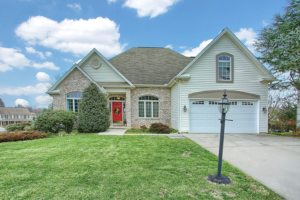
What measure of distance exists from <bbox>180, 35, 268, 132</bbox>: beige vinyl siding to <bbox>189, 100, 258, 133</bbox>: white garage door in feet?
1.51

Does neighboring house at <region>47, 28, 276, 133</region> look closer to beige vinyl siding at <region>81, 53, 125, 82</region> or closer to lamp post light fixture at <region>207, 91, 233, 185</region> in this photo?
beige vinyl siding at <region>81, 53, 125, 82</region>

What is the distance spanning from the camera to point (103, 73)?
12.5m

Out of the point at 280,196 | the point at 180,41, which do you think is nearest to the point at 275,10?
the point at 180,41

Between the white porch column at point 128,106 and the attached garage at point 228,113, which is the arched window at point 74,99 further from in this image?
the attached garage at point 228,113

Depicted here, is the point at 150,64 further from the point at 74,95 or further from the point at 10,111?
the point at 10,111

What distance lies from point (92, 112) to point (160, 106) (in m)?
5.50

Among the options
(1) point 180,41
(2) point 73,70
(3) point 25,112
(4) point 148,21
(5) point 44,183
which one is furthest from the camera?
(3) point 25,112

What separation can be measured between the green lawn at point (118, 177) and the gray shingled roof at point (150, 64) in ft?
27.9

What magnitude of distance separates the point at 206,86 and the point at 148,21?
32.5ft

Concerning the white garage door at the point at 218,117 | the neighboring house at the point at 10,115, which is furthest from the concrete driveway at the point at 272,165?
the neighboring house at the point at 10,115

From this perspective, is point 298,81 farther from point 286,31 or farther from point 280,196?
point 280,196

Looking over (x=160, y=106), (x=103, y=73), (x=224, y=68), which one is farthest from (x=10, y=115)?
(x=224, y=68)

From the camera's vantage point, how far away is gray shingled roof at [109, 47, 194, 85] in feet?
43.2

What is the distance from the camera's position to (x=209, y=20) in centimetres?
1327
